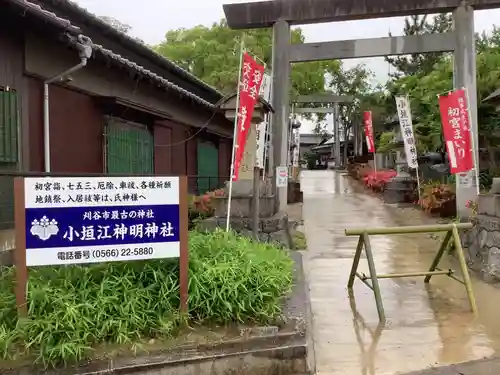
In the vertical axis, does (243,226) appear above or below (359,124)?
below

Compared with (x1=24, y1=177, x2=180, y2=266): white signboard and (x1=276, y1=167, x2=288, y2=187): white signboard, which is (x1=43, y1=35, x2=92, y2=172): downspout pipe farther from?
(x1=276, y1=167, x2=288, y2=187): white signboard

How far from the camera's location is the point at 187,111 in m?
15.1

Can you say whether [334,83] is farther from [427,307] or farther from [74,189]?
[74,189]

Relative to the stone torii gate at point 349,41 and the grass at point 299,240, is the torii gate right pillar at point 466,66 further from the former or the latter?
the grass at point 299,240

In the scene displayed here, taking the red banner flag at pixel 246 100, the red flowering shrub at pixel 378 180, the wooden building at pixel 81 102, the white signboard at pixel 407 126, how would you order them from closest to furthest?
the wooden building at pixel 81 102 → the red banner flag at pixel 246 100 → the white signboard at pixel 407 126 → the red flowering shrub at pixel 378 180

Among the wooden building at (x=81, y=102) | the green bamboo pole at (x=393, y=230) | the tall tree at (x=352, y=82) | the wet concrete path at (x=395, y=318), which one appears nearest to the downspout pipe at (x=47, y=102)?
the wooden building at (x=81, y=102)

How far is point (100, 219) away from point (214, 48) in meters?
25.3

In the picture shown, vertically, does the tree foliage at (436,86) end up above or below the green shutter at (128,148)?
above

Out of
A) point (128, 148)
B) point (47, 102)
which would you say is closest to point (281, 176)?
point (128, 148)

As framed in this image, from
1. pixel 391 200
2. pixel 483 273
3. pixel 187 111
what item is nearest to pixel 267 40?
pixel 391 200

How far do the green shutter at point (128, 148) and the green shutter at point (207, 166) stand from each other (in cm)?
413

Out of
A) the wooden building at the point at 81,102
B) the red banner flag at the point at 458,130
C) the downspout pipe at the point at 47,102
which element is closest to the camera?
the wooden building at the point at 81,102

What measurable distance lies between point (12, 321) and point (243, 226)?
6.23 metres

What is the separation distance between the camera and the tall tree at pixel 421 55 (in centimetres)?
2810
